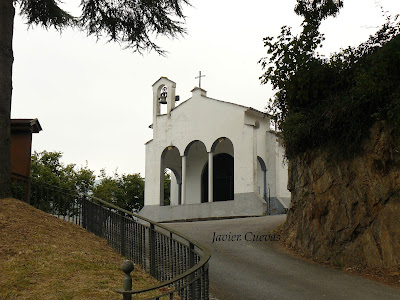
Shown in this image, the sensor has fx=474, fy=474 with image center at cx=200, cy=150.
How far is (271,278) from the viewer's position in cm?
986

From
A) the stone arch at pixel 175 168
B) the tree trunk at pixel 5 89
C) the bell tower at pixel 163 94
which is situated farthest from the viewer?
the stone arch at pixel 175 168

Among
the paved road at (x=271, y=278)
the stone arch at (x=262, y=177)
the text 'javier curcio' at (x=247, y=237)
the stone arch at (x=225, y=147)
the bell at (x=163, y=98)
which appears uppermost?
the bell at (x=163, y=98)

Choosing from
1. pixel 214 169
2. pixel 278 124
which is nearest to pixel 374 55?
pixel 278 124

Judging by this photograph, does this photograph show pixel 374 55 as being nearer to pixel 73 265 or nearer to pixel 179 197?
pixel 73 265

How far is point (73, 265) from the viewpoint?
8.49 meters

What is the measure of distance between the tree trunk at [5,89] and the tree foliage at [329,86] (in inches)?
276

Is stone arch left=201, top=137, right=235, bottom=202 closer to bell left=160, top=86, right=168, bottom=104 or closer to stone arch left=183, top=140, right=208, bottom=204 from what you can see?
stone arch left=183, top=140, right=208, bottom=204

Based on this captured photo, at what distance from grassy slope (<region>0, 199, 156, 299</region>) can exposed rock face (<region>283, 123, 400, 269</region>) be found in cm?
495

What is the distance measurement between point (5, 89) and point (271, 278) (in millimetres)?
8406

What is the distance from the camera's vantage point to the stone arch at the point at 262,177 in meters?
25.8

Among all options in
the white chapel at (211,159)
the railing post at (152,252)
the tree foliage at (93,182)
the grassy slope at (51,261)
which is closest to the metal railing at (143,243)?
the railing post at (152,252)

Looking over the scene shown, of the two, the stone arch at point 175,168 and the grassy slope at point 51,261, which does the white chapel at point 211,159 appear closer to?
the stone arch at point 175,168

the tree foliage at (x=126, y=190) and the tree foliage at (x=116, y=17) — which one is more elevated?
the tree foliage at (x=116, y=17)

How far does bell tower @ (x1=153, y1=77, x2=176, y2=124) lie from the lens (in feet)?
91.4
